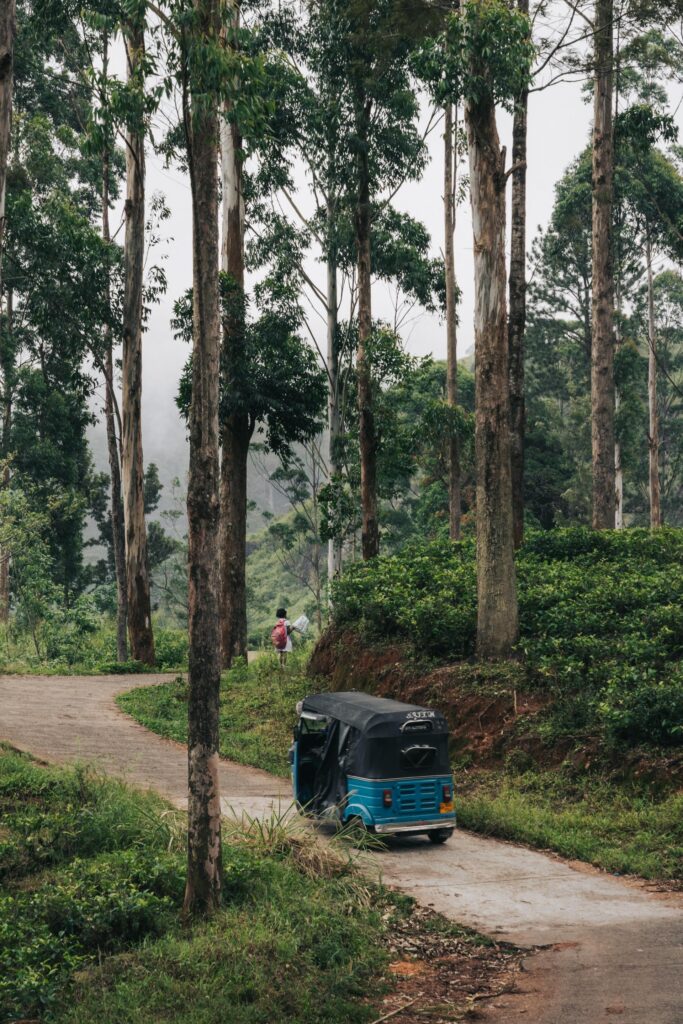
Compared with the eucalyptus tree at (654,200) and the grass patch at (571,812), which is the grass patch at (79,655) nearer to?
the grass patch at (571,812)

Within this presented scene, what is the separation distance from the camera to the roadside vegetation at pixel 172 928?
22.6ft

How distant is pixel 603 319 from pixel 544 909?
55.8ft

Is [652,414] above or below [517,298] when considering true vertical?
above

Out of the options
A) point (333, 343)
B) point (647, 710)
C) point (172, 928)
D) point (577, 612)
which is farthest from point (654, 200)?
point (172, 928)

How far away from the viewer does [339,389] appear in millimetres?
30141

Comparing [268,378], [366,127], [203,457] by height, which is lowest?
[203,457]

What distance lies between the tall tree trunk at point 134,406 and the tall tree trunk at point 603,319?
11492 millimetres

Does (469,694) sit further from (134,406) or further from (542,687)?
(134,406)

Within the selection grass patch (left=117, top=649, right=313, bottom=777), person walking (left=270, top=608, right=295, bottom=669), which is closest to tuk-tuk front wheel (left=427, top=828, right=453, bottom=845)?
grass patch (left=117, top=649, right=313, bottom=777)

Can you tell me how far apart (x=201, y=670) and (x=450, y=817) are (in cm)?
430

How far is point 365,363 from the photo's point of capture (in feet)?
81.1

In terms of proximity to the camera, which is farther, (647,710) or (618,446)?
(618,446)

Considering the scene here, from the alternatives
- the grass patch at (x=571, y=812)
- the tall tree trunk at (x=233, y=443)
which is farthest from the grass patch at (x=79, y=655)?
the grass patch at (x=571, y=812)

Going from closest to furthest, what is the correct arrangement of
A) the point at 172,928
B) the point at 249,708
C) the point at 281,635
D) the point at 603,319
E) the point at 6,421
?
the point at 172,928
the point at 249,708
the point at 281,635
the point at 603,319
the point at 6,421
